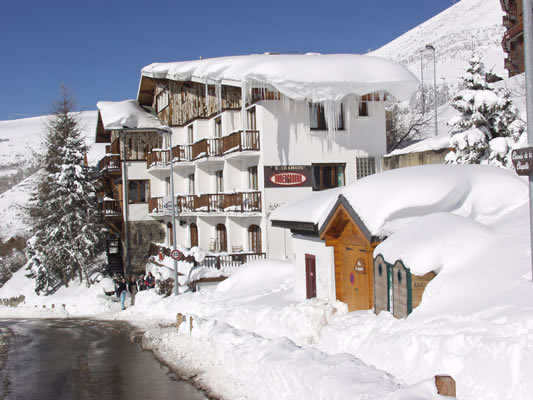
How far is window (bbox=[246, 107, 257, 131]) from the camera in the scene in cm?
2906

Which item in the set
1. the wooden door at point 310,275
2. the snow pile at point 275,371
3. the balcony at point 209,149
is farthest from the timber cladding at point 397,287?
the balcony at point 209,149

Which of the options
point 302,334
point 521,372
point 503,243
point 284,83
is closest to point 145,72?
Answer: point 284,83

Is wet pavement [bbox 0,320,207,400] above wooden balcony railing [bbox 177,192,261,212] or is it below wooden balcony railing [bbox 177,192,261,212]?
below

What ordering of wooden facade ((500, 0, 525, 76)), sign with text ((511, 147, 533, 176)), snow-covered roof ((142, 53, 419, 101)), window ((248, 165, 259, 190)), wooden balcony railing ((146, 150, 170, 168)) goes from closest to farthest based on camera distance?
sign with text ((511, 147, 533, 176))
snow-covered roof ((142, 53, 419, 101))
window ((248, 165, 259, 190))
wooden balcony railing ((146, 150, 170, 168))
wooden facade ((500, 0, 525, 76))

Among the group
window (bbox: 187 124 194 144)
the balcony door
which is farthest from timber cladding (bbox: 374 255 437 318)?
window (bbox: 187 124 194 144)

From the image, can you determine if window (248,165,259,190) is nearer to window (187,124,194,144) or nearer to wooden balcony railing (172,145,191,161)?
wooden balcony railing (172,145,191,161)

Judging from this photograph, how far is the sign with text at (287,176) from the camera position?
28188 millimetres

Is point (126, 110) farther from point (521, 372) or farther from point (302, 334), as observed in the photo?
point (521, 372)

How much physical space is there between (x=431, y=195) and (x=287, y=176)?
1592cm

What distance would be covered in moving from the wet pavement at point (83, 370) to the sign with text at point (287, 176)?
1072cm

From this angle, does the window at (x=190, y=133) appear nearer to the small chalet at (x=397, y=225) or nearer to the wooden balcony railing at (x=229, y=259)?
the wooden balcony railing at (x=229, y=259)

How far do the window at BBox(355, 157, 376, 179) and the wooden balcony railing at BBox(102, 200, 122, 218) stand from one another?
18495 millimetres

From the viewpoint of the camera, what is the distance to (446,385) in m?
7.09

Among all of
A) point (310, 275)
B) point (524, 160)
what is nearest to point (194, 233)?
point (310, 275)
